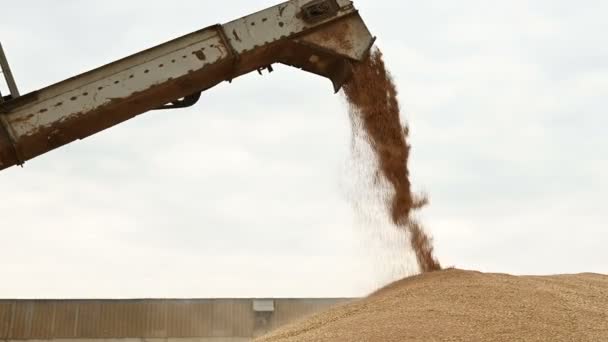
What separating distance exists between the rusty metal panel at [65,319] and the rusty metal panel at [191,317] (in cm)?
198

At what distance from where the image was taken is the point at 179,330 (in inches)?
622

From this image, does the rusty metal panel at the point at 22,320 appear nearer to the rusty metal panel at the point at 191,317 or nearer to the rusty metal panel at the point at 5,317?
the rusty metal panel at the point at 5,317

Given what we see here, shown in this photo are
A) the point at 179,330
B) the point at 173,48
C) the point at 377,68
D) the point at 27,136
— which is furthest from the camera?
the point at 179,330

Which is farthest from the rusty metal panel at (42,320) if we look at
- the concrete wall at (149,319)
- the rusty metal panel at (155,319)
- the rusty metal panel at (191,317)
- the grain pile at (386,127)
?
the grain pile at (386,127)

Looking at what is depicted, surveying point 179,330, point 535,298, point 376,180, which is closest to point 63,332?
point 179,330

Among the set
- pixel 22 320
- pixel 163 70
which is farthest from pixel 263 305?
pixel 163 70

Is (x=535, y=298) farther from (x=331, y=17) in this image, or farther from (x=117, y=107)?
(x=117, y=107)

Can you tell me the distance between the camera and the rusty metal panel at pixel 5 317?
15852 millimetres

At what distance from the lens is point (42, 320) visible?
1597cm

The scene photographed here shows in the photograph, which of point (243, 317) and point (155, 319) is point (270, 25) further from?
point (155, 319)

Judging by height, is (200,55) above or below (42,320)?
below

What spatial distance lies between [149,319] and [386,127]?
11.1 meters

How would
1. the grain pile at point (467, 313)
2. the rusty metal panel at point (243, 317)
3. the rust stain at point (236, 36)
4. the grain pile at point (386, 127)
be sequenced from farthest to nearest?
the rusty metal panel at point (243, 317), the grain pile at point (386, 127), the rust stain at point (236, 36), the grain pile at point (467, 313)

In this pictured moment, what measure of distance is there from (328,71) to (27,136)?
2247mm
